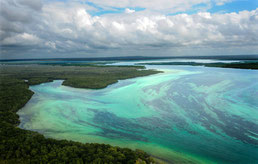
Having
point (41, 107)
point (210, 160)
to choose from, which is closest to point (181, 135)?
point (210, 160)

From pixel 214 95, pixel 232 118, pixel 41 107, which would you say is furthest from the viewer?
pixel 214 95

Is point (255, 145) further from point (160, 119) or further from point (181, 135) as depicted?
point (160, 119)

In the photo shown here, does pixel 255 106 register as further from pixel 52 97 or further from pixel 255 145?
pixel 52 97

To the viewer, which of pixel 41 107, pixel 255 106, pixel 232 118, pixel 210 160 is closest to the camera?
pixel 210 160

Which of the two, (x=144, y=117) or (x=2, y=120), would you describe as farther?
(x=144, y=117)

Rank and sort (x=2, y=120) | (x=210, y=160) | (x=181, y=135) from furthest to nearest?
(x=2, y=120)
(x=181, y=135)
(x=210, y=160)

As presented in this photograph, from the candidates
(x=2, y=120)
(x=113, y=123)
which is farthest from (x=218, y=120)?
(x=2, y=120)
